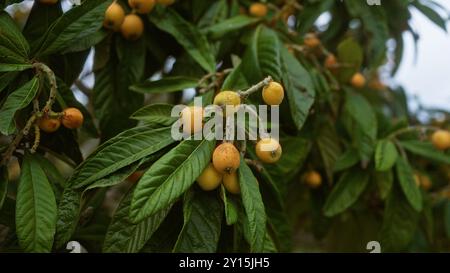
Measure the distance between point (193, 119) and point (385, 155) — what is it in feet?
2.01

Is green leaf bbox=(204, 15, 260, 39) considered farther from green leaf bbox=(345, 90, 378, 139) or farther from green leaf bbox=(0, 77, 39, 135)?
green leaf bbox=(0, 77, 39, 135)

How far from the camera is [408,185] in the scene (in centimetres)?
123

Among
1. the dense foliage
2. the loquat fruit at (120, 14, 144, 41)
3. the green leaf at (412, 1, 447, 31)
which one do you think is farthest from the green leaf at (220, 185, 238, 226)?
the green leaf at (412, 1, 447, 31)

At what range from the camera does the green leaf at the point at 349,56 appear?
4.46ft

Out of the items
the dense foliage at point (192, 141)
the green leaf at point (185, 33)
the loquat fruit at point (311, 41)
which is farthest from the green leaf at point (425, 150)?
the green leaf at point (185, 33)

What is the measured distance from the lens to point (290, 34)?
127 cm

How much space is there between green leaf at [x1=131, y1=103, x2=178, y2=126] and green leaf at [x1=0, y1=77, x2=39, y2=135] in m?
0.18

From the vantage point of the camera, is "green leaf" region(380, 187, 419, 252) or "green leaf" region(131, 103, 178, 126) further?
"green leaf" region(380, 187, 419, 252)

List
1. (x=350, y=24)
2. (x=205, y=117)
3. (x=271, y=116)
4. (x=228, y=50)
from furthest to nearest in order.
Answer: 1. (x=350, y=24)
2. (x=228, y=50)
3. (x=271, y=116)
4. (x=205, y=117)

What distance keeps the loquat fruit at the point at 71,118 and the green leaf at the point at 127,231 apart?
0.57 ft

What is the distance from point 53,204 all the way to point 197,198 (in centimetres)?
25

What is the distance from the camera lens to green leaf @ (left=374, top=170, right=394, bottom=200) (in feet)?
4.01
